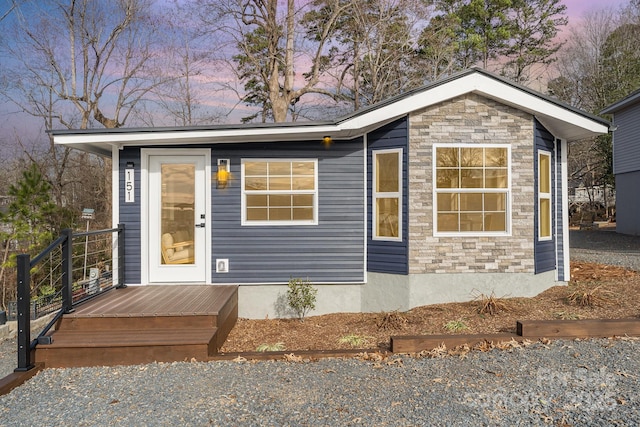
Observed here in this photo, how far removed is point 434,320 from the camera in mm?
5551

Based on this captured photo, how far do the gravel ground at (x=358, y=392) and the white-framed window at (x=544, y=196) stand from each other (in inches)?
115

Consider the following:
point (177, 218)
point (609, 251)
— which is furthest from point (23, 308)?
point (609, 251)

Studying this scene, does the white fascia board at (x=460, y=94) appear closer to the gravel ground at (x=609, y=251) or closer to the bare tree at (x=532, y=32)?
the gravel ground at (x=609, y=251)

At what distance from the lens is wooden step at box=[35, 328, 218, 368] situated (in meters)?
4.17

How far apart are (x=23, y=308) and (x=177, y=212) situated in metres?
2.99

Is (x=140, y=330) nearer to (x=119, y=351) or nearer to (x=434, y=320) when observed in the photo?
(x=119, y=351)

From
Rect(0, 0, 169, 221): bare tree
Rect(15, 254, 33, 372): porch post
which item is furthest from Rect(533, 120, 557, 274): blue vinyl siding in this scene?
Rect(0, 0, 169, 221): bare tree

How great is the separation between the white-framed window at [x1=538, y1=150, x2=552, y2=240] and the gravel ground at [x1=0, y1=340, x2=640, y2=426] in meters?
2.92

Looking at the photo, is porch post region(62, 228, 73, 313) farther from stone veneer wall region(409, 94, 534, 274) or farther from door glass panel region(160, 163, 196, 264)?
stone veneer wall region(409, 94, 534, 274)

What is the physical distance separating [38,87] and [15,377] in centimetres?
1465

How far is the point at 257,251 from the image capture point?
6688mm

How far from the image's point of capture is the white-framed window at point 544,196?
678 cm

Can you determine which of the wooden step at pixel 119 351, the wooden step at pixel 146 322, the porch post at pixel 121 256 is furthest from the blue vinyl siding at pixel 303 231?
the wooden step at pixel 119 351

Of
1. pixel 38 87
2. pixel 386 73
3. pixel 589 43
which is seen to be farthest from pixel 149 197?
pixel 589 43
